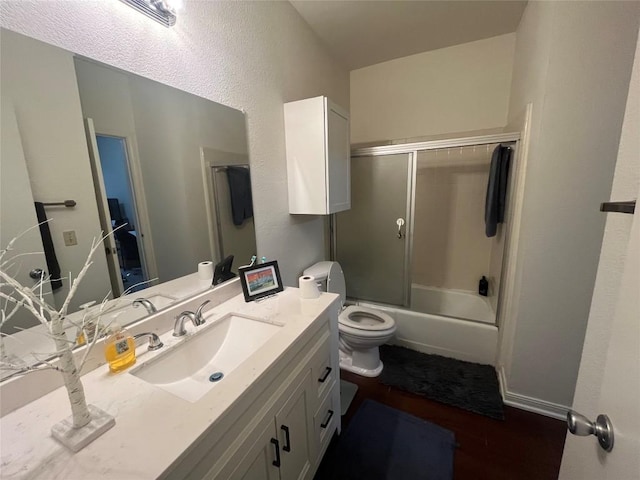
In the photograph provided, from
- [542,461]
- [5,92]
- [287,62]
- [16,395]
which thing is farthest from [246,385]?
[287,62]

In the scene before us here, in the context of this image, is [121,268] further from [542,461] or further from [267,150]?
[542,461]

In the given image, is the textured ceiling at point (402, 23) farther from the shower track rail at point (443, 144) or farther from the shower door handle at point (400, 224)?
the shower door handle at point (400, 224)

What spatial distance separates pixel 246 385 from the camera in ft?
2.49

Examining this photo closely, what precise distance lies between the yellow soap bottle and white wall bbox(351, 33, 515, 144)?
2.57 m

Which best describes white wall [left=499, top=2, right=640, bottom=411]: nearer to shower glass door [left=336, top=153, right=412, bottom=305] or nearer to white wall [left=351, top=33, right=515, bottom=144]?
white wall [left=351, top=33, right=515, bottom=144]

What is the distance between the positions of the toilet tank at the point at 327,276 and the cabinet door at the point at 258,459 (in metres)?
1.11

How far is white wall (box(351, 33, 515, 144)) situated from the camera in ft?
7.19

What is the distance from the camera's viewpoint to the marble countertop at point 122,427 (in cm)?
53

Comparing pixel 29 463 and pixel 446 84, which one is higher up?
pixel 446 84

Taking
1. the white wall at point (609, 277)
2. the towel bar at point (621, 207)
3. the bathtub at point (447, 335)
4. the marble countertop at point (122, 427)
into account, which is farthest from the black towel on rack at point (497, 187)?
the marble countertop at point (122, 427)

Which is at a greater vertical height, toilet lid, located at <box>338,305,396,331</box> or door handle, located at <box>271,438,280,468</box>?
door handle, located at <box>271,438,280,468</box>

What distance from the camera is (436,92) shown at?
239 cm

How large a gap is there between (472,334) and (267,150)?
6.53 feet

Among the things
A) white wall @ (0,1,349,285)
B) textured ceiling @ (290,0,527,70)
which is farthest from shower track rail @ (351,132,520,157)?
textured ceiling @ (290,0,527,70)
